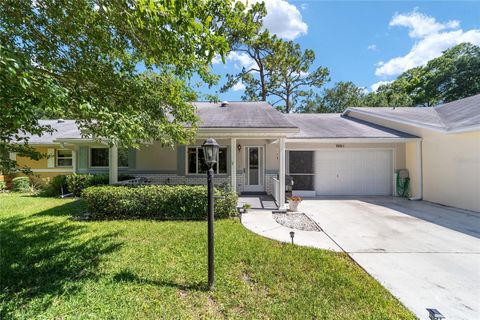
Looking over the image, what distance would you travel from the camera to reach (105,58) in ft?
14.7

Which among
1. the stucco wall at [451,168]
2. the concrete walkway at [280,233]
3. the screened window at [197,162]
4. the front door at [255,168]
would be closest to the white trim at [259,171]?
the front door at [255,168]

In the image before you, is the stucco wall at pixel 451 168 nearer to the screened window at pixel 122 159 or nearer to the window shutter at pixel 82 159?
the screened window at pixel 122 159

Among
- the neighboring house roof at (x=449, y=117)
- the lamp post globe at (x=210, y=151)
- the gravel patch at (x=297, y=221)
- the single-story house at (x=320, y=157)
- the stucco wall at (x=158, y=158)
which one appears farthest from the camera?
the stucco wall at (x=158, y=158)

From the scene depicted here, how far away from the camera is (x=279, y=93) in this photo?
24969 millimetres

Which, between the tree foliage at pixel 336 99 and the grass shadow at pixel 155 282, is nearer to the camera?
the grass shadow at pixel 155 282

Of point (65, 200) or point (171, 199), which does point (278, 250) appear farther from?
point (65, 200)

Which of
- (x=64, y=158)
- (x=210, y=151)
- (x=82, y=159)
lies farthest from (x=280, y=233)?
(x=64, y=158)

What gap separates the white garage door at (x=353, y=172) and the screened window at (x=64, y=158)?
16455 millimetres

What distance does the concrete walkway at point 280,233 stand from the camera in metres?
5.46

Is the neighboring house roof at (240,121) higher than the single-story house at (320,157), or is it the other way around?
the neighboring house roof at (240,121)

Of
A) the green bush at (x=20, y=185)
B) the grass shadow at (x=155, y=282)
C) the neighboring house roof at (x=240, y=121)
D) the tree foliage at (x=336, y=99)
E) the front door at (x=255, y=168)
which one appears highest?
the tree foliage at (x=336, y=99)

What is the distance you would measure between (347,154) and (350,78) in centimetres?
2091

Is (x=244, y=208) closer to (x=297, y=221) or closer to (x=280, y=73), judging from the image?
(x=297, y=221)

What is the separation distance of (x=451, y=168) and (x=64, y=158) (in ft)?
71.9
